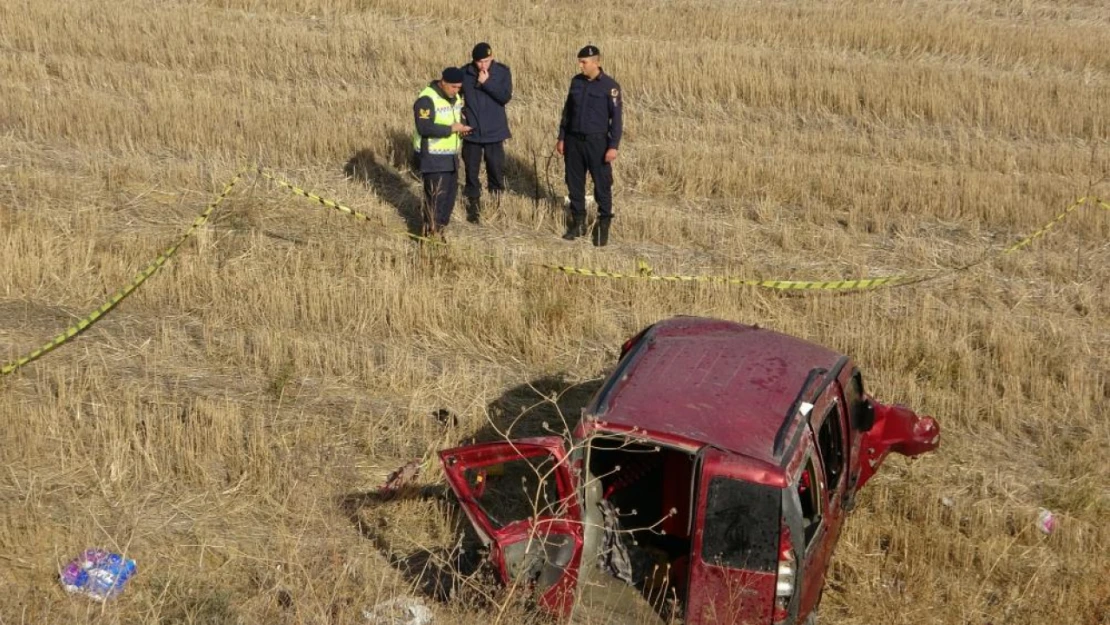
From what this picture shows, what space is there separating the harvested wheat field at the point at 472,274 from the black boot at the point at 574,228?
0.52ft

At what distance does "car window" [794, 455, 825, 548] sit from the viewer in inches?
245

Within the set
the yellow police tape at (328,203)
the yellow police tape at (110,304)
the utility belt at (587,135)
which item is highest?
the utility belt at (587,135)

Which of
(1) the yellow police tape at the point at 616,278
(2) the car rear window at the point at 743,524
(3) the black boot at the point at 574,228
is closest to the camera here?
(2) the car rear window at the point at 743,524

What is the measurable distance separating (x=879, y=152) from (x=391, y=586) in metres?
9.24

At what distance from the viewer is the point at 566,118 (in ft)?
38.7

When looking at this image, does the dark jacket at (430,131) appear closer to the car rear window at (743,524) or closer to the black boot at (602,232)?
the black boot at (602,232)

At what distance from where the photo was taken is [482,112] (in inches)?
479

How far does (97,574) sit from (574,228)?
6434 millimetres

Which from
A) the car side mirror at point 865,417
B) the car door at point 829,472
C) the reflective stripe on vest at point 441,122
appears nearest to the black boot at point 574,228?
the reflective stripe on vest at point 441,122

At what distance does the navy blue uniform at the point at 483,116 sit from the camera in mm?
12164

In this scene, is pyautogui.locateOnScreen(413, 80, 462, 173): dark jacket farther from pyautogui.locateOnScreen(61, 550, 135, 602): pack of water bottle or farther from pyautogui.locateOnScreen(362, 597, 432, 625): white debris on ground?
pyautogui.locateOnScreen(362, 597, 432, 625): white debris on ground

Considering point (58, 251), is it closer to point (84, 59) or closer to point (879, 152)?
point (84, 59)

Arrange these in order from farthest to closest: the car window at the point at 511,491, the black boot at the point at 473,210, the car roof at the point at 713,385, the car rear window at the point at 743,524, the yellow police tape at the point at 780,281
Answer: the black boot at the point at 473,210, the yellow police tape at the point at 780,281, the car window at the point at 511,491, the car roof at the point at 713,385, the car rear window at the point at 743,524

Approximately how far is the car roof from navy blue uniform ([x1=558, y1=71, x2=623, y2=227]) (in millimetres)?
4509
